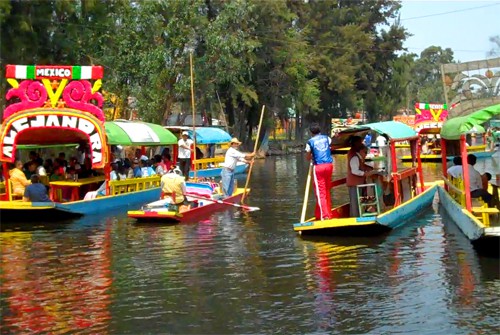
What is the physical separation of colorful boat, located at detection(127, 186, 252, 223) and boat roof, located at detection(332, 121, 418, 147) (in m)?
3.92

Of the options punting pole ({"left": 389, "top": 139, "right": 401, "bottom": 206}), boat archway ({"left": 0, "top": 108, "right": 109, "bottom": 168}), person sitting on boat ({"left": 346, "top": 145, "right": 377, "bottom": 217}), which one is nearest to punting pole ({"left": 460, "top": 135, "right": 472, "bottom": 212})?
punting pole ({"left": 389, "top": 139, "right": 401, "bottom": 206})

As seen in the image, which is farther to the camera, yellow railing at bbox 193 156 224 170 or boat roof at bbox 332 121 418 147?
yellow railing at bbox 193 156 224 170

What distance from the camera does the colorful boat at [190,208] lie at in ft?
57.3

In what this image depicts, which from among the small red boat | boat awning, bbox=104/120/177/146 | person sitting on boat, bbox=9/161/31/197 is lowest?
the small red boat

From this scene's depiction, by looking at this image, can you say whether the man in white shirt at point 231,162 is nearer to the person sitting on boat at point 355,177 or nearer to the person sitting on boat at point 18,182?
the person sitting on boat at point 355,177

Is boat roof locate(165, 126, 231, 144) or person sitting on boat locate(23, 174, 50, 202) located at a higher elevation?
boat roof locate(165, 126, 231, 144)

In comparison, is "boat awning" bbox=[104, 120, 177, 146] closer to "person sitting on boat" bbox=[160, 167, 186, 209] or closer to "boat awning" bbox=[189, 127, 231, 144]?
"person sitting on boat" bbox=[160, 167, 186, 209]

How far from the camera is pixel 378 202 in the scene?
15469 millimetres

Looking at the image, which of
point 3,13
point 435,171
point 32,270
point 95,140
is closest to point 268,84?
point 435,171

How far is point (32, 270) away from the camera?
12906 mm

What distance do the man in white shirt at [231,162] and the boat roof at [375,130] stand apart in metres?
3.70

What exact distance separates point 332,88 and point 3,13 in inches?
1403

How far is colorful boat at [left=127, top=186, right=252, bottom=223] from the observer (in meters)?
17.5

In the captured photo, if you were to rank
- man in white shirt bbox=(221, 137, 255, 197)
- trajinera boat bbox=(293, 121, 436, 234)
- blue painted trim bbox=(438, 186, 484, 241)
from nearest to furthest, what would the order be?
blue painted trim bbox=(438, 186, 484, 241), trajinera boat bbox=(293, 121, 436, 234), man in white shirt bbox=(221, 137, 255, 197)
